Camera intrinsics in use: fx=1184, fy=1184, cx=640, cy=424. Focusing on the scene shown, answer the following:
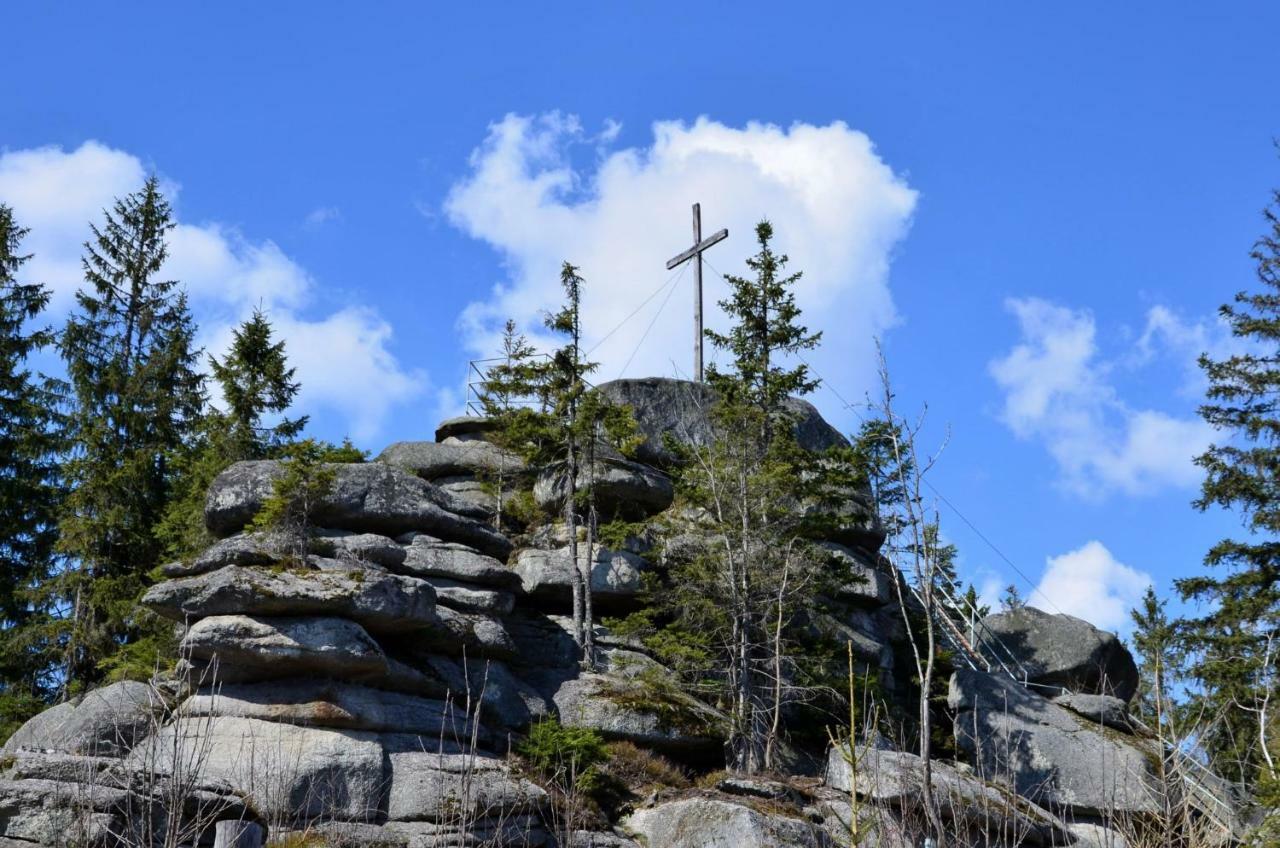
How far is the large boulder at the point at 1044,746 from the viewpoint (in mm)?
21219

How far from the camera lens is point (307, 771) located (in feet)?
57.6

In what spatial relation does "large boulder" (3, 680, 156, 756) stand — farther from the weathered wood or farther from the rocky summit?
the weathered wood

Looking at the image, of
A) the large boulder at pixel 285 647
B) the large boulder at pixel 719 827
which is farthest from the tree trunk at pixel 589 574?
the large boulder at pixel 285 647

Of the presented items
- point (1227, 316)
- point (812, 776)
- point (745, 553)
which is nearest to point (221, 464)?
point (745, 553)

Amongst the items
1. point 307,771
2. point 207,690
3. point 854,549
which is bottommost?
point 307,771

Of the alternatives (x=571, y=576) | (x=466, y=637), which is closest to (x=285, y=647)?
(x=466, y=637)

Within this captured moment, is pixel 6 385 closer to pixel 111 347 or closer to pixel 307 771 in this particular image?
pixel 111 347

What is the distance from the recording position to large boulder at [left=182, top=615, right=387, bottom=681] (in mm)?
18656

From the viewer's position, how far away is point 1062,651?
2630 cm

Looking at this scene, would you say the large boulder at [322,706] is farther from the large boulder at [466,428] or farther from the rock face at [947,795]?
the large boulder at [466,428]

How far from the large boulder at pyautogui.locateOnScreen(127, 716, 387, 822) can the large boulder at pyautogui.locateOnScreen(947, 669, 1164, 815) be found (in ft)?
34.2

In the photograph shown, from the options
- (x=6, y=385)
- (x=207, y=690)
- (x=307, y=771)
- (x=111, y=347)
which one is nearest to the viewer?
(x=307, y=771)

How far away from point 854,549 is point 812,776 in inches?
307

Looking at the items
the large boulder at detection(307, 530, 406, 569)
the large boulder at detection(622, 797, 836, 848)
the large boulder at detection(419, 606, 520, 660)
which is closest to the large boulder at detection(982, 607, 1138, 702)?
the large boulder at detection(622, 797, 836, 848)
